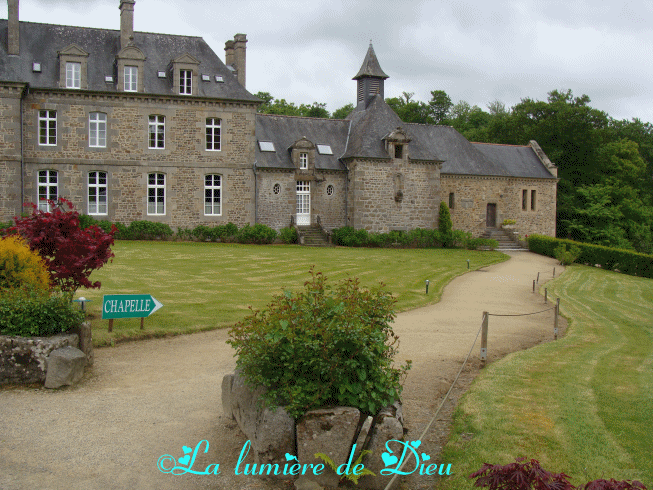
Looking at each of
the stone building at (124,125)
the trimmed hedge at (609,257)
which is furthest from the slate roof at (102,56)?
the trimmed hedge at (609,257)

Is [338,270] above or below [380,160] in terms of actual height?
below

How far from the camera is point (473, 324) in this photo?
1362 cm

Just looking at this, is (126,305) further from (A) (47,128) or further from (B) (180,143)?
(A) (47,128)

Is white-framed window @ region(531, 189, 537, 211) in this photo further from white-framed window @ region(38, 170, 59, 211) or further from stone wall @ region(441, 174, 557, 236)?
white-framed window @ region(38, 170, 59, 211)

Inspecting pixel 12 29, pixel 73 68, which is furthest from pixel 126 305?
pixel 12 29

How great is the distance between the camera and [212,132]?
98.9ft

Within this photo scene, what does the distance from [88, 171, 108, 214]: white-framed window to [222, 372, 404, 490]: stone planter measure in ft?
82.6

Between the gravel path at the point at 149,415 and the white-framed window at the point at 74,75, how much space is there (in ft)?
69.4

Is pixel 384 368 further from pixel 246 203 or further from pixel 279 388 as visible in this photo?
pixel 246 203

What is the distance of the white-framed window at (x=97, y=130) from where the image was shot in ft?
93.3

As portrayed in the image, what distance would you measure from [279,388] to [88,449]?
6.90 feet

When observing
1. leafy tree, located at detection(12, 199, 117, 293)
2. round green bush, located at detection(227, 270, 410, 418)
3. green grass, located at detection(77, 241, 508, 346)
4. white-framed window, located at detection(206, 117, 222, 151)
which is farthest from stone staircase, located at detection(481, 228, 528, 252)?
round green bush, located at detection(227, 270, 410, 418)

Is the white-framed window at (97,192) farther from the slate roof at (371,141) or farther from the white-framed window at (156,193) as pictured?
the slate roof at (371,141)

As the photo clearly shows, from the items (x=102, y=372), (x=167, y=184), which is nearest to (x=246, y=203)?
(x=167, y=184)
